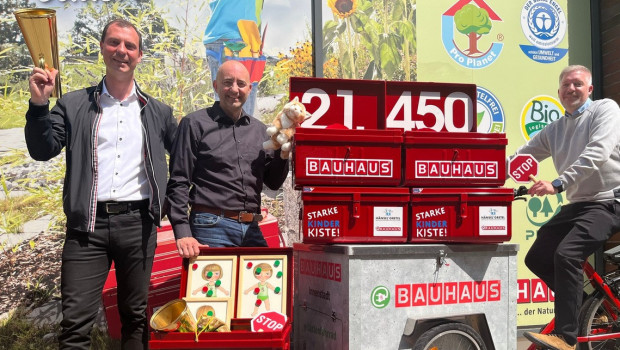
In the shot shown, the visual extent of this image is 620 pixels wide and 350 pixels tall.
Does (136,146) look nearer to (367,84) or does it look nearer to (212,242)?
(212,242)

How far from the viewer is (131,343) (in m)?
3.24

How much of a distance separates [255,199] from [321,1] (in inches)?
98.6

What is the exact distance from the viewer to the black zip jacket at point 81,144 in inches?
118

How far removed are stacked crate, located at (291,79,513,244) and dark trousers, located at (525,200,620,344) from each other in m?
0.67

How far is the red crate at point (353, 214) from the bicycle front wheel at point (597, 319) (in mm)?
1838

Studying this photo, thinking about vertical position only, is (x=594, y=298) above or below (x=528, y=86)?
below

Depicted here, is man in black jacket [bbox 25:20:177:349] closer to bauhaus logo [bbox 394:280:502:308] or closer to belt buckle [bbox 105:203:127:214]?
belt buckle [bbox 105:203:127:214]

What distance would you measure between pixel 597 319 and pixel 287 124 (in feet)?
8.91

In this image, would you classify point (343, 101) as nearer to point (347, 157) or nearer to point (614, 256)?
point (347, 157)

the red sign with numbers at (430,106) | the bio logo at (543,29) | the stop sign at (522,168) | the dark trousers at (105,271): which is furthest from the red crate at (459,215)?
the bio logo at (543,29)

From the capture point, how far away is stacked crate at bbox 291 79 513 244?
3182 millimetres

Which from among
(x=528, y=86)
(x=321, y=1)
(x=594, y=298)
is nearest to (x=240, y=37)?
(x=321, y=1)

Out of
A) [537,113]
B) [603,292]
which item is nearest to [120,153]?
[603,292]

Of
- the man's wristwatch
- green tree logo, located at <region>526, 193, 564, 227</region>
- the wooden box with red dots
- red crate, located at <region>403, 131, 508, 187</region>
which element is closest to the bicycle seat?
the man's wristwatch
